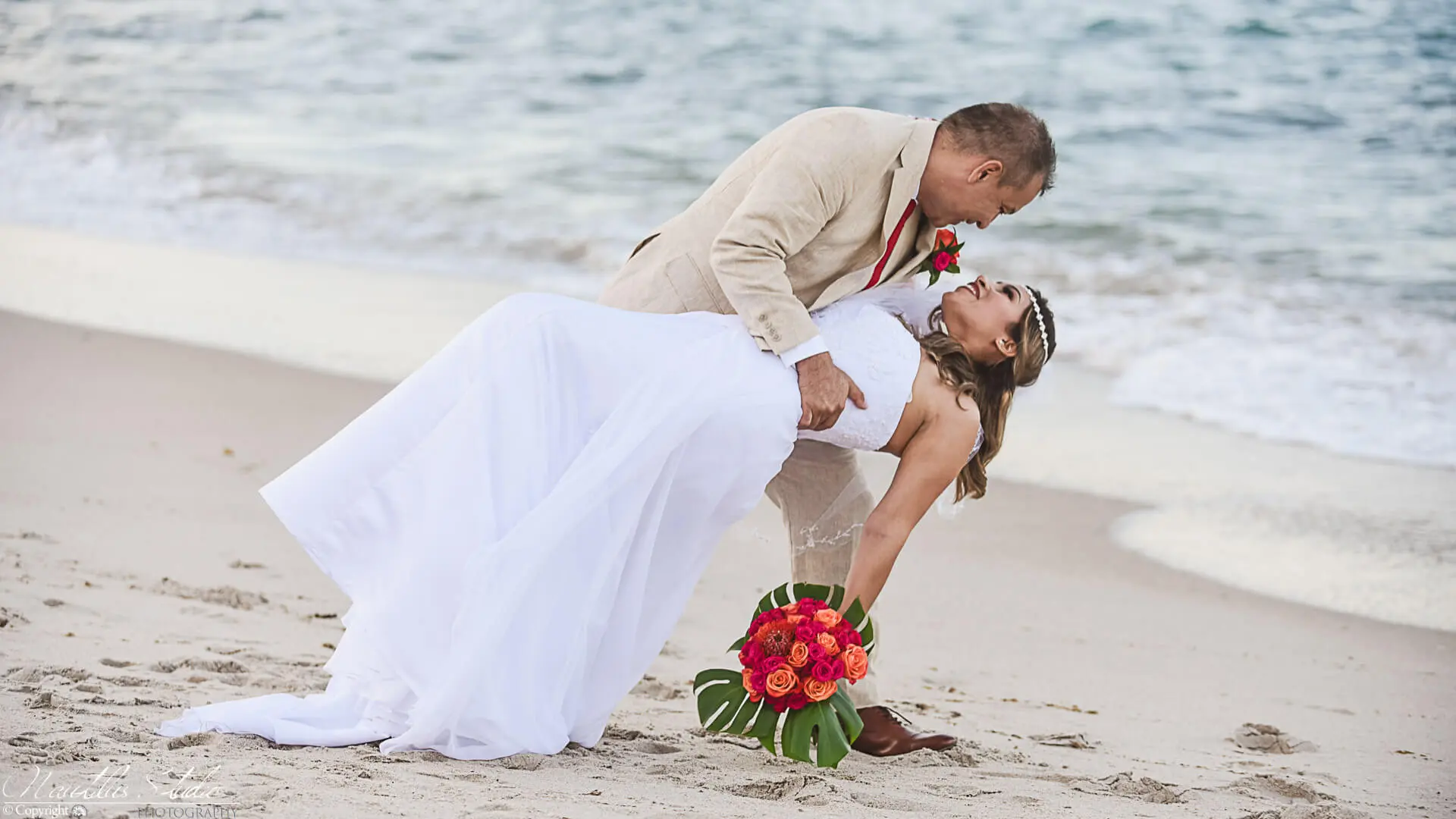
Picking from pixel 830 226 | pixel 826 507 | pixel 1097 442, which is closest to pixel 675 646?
pixel 826 507

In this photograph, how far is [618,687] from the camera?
3223 millimetres

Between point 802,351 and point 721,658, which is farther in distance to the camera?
A: point 721,658

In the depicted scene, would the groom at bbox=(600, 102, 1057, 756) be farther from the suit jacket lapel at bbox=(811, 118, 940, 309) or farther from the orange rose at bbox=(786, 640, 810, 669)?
the orange rose at bbox=(786, 640, 810, 669)

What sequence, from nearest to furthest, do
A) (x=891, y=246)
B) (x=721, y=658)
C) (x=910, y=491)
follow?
(x=910, y=491) → (x=891, y=246) → (x=721, y=658)

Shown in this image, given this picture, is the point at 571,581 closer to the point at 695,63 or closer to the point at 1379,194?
the point at 1379,194

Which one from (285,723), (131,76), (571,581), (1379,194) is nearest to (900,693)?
(571,581)

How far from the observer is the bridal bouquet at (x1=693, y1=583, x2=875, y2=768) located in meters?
3.12

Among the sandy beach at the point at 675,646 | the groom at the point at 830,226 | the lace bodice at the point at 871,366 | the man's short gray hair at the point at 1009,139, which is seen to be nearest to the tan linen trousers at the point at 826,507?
the groom at the point at 830,226

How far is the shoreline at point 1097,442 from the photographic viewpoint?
5.22 meters

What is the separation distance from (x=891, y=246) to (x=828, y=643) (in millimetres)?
932

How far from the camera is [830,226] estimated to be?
327cm

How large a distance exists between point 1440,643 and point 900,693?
188 centimetres

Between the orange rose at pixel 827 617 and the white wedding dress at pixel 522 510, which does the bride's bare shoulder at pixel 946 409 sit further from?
the orange rose at pixel 827 617

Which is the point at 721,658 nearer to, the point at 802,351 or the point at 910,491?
the point at 910,491
